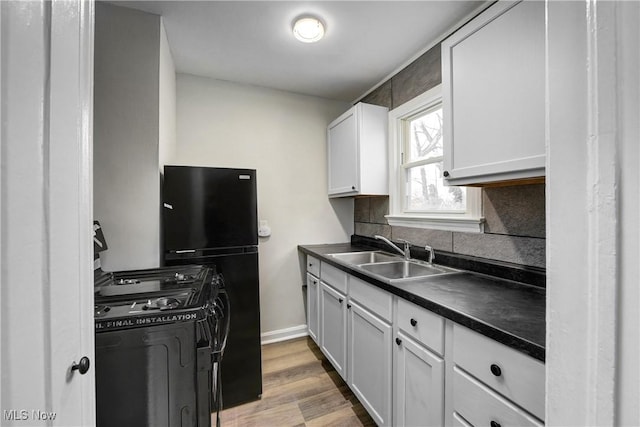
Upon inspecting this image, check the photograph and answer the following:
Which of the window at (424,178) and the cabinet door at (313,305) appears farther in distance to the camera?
the cabinet door at (313,305)

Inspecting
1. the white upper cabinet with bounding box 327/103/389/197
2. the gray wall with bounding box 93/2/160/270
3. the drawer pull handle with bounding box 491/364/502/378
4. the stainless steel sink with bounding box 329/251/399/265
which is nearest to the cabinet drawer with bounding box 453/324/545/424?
the drawer pull handle with bounding box 491/364/502/378

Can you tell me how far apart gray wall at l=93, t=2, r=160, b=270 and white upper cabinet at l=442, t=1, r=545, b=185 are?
5.70 feet

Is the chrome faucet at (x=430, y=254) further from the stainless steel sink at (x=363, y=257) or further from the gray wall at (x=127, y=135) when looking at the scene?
the gray wall at (x=127, y=135)

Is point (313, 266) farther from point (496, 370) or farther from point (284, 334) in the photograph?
point (496, 370)

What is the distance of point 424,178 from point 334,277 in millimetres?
1079

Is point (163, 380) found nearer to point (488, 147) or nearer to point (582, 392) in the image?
point (582, 392)

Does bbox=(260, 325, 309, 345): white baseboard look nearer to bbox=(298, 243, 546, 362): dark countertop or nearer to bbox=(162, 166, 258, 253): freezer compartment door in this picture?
bbox=(162, 166, 258, 253): freezer compartment door

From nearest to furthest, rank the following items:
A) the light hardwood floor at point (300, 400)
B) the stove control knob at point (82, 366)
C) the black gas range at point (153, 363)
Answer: the stove control knob at point (82, 366) → the black gas range at point (153, 363) → the light hardwood floor at point (300, 400)

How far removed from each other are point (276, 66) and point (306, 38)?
49 cm

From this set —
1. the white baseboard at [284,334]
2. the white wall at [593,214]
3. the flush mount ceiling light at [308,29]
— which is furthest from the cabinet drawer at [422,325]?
the flush mount ceiling light at [308,29]

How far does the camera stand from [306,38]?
1.80 metres

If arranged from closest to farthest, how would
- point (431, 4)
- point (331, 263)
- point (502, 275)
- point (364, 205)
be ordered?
point (502, 275) → point (431, 4) → point (331, 263) → point (364, 205)

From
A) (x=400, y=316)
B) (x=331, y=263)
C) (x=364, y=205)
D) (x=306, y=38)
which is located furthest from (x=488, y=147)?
(x=364, y=205)

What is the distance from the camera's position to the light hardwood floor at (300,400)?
1.64 m
